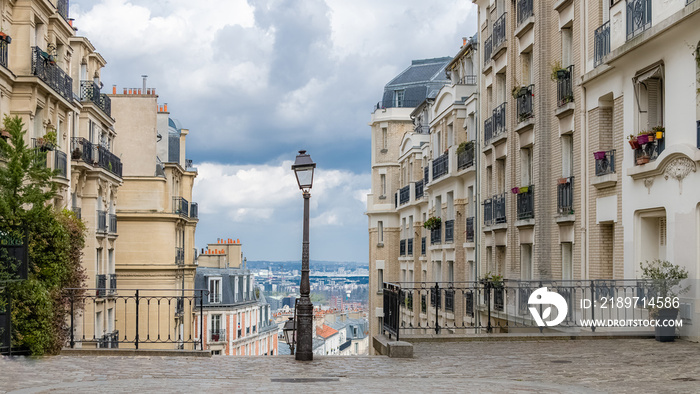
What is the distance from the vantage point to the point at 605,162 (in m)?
21.8

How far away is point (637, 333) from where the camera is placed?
18.8 m

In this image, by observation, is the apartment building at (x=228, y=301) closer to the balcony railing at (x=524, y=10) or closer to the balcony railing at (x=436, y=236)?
the balcony railing at (x=436, y=236)

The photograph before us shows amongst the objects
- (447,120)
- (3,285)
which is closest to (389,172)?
(447,120)

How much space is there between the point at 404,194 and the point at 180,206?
13.4m

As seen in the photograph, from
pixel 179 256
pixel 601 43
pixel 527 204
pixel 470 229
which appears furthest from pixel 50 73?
pixel 179 256

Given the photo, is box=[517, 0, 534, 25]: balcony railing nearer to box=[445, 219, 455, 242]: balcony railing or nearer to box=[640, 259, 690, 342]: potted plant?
box=[640, 259, 690, 342]: potted plant

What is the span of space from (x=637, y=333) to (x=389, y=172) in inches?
1543

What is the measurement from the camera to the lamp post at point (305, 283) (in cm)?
1686

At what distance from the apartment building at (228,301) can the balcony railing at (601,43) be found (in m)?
46.8

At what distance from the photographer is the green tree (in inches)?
696

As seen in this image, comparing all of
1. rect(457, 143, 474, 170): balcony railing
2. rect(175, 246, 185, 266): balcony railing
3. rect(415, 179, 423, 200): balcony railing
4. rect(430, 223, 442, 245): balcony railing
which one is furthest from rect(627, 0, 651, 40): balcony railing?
rect(175, 246, 185, 266): balcony railing

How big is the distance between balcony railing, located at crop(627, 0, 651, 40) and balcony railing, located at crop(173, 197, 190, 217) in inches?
1478

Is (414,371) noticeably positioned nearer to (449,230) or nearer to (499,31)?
(499,31)

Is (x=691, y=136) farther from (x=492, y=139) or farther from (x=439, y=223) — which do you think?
(x=439, y=223)
